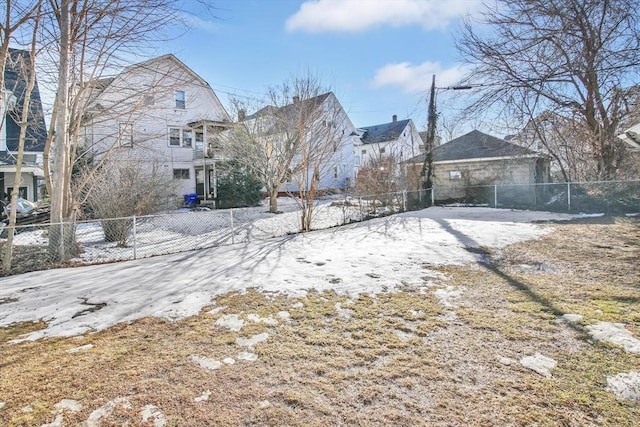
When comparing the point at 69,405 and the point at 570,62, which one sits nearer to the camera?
the point at 69,405

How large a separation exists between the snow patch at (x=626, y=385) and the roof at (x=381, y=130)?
3410 cm

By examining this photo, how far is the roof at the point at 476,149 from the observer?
17094mm

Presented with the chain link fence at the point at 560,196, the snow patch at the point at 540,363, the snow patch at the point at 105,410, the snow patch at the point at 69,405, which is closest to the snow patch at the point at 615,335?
the snow patch at the point at 540,363

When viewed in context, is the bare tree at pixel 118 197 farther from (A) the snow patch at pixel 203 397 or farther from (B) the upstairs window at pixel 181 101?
(B) the upstairs window at pixel 181 101

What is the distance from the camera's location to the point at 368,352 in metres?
2.94

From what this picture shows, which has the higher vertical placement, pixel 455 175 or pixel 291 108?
pixel 291 108

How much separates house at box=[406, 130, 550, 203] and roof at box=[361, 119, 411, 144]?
16397 mm

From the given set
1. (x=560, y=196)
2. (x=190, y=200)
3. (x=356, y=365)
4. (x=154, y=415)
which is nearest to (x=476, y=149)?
(x=560, y=196)

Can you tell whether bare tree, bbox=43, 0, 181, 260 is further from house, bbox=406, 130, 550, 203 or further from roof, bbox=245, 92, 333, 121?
house, bbox=406, 130, 550, 203

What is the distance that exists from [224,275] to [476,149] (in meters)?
17.7

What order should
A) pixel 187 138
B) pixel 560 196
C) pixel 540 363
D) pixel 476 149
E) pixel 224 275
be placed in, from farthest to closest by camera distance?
1. pixel 187 138
2. pixel 476 149
3. pixel 560 196
4. pixel 224 275
5. pixel 540 363

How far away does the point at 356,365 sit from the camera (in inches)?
108

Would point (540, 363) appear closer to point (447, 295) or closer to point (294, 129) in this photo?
point (447, 295)

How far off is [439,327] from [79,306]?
14.3ft
